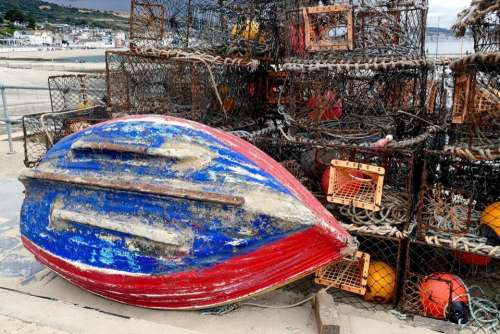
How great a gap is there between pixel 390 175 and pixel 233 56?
7.94 feet

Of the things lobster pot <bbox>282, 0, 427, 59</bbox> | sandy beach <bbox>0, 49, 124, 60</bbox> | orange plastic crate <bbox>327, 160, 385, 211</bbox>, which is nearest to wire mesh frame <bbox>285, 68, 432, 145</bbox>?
lobster pot <bbox>282, 0, 427, 59</bbox>

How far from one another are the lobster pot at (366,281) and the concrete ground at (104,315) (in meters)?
0.19

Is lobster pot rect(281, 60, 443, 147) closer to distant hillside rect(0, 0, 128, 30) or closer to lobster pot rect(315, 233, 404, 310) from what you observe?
lobster pot rect(315, 233, 404, 310)

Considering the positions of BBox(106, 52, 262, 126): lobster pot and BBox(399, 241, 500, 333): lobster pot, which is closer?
BBox(399, 241, 500, 333): lobster pot

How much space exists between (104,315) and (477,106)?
11.3 ft

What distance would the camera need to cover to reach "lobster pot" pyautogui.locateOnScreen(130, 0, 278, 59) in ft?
19.1

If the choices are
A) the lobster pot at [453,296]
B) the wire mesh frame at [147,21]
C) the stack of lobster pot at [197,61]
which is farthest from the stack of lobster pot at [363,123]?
the wire mesh frame at [147,21]

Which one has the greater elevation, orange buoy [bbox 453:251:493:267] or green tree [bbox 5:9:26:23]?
green tree [bbox 5:9:26:23]

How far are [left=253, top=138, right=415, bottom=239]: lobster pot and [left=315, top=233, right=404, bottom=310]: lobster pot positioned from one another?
5.8 inches

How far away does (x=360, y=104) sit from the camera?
228 inches

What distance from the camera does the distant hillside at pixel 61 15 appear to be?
11981cm

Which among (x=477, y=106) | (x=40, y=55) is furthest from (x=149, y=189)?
(x=40, y=55)

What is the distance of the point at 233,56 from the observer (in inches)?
227

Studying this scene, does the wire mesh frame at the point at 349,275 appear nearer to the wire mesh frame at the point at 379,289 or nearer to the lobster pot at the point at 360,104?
the wire mesh frame at the point at 379,289
